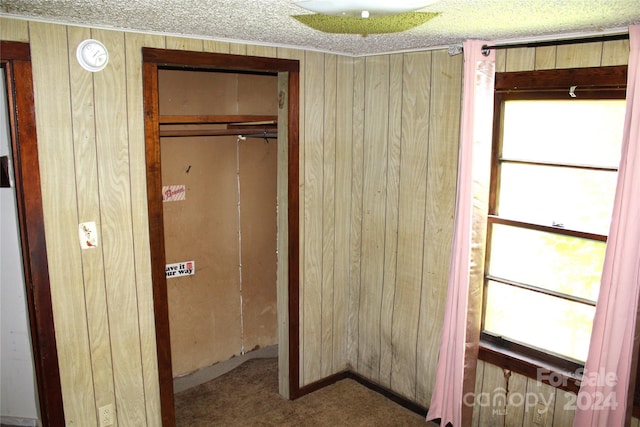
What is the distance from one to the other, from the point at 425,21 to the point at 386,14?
1.13 ft

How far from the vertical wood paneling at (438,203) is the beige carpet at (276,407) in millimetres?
343

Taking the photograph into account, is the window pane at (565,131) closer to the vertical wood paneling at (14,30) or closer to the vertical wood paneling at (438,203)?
the vertical wood paneling at (438,203)

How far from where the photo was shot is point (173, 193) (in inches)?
138

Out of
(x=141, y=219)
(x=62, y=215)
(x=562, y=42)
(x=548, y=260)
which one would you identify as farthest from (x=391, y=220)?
(x=62, y=215)

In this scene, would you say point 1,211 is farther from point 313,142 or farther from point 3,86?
point 313,142

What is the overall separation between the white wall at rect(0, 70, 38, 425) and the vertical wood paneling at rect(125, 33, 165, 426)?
1.91 ft

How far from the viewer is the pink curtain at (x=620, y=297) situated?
83.7 inches

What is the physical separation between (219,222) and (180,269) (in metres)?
0.44

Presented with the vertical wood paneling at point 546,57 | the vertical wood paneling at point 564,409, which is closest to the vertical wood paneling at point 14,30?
the vertical wood paneling at point 546,57

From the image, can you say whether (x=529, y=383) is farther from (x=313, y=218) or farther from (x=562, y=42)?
(x=562, y=42)

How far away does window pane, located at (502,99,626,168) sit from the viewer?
2402mm

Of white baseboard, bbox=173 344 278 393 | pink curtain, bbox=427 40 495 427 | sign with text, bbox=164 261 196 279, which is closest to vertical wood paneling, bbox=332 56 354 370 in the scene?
white baseboard, bbox=173 344 278 393

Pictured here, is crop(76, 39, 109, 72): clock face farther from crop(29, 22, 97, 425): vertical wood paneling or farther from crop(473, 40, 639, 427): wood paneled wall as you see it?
crop(473, 40, 639, 427): wood paneled wall

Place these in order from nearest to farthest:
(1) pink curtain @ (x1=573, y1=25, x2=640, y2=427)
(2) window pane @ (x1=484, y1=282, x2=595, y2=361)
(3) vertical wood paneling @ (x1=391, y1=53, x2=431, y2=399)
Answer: (1) pink curtain @ (x1=573, y1=25, x2=640, y2=427) < (2) window pane @ (x1=484, y1=282, x2=595, y2=361) < (3) vertical wood paneling @ (x1=391, y1=53, x2=431, y2=399)
